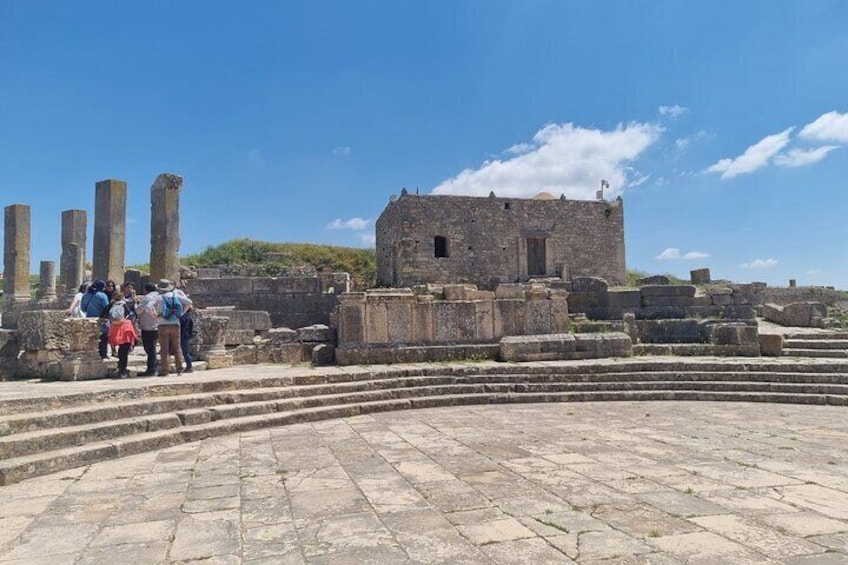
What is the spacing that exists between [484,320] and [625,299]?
547 centimetres

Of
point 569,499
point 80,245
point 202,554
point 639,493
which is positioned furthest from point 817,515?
point 80,245

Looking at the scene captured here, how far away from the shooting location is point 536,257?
89.1 ft

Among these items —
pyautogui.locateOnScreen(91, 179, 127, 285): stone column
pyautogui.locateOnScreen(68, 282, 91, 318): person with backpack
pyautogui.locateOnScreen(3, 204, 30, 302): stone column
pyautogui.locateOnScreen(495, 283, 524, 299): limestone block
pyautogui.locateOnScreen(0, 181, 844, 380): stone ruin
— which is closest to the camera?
pyautogui.locateOnScreen(68, 282, 91, 318): person with backpack

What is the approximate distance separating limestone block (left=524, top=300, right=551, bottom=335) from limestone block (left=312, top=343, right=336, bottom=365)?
11.9 feet

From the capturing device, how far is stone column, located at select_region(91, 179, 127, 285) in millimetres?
14648

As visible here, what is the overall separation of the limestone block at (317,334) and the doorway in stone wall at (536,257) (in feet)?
56.4

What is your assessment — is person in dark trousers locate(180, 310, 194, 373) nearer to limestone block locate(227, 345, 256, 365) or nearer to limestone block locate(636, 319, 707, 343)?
limestone block locate(227, 345, 256, 365)

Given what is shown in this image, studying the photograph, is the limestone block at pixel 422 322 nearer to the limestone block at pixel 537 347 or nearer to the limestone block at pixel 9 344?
the limestone block at pixel 537 347

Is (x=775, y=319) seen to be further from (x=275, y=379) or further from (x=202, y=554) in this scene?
(x=202, y=554)

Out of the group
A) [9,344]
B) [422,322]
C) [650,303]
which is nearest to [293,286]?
[422,322]

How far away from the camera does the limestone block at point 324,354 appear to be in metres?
10.1

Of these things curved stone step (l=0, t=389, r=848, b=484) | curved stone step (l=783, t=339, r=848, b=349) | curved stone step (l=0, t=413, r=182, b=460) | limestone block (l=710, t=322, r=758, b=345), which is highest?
limestone block (l=710, t=322, r=758, b=345)

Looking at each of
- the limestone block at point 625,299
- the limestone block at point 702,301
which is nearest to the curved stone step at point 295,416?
the limestone block at point 625,299

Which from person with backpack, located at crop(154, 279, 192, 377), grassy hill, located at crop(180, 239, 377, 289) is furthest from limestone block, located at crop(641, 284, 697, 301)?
grassy hill, located at crop(180, 239, 377, 289)
